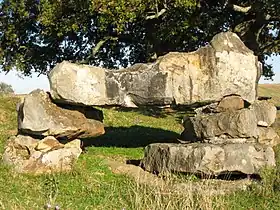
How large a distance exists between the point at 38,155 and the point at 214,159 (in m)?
3.88

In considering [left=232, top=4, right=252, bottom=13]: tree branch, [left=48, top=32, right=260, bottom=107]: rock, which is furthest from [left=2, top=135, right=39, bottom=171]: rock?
[left=232, top=4, right=252, bottom=13]: tree branch

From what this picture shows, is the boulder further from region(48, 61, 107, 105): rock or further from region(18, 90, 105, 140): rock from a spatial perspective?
region(48, 61, 107, 105): rock

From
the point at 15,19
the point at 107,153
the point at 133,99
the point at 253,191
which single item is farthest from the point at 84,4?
the point at 253,191

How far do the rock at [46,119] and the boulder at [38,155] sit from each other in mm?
228

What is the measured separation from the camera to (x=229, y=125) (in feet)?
37.6

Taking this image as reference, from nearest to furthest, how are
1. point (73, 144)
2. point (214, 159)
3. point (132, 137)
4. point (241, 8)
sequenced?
point (214, 159)
point (73, 144)
point (132, 137)
point (241, 8)

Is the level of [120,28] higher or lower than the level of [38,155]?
higher

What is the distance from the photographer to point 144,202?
8594 mm

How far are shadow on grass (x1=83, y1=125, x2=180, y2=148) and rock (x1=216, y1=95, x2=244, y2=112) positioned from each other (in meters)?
4.57

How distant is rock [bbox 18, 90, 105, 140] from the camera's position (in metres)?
11.5

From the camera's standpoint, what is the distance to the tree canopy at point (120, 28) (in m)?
19.2

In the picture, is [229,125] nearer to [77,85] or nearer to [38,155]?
[77,85]

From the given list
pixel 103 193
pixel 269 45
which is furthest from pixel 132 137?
pixel 269 45

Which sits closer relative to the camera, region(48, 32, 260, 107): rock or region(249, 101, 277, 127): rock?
region(48, 32, 260, 107): rock
